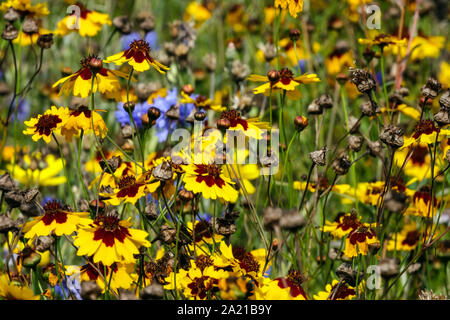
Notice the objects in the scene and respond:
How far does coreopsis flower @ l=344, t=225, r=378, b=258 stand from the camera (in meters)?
1.11

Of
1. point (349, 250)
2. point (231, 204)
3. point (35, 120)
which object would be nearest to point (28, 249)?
point (35, 120)

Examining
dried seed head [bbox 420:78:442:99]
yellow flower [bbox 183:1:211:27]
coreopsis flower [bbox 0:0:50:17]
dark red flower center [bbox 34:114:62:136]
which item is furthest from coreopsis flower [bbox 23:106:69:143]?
yellow flower [bbox 183:1:211:27]

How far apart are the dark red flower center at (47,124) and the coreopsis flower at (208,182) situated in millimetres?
273

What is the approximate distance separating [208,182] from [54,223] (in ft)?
0.89

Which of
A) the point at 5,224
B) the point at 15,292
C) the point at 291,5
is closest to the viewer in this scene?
the point at 15,292

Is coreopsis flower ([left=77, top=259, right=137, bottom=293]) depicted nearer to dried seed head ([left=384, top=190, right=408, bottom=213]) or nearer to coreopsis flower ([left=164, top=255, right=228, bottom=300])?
coreopsis flower ([left=164, top=255, right=228, bottom=300])

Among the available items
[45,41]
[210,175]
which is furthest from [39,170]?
[210,175]

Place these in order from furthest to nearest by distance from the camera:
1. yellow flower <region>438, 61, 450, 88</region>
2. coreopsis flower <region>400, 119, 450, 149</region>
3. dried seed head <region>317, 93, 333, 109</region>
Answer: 1. yellow flower <region>438, 61, 450, 88</region>
2. dried seed head <region>317, 93, 333, 109</region>
3. coreopsis flower <region>400, 119, 450, 149</region>

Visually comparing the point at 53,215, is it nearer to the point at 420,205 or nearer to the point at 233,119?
the point at 233,119

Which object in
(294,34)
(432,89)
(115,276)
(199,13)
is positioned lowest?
(115,276)

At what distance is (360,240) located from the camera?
1113mm

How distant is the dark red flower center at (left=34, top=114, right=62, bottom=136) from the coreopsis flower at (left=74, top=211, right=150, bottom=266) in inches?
9.4
